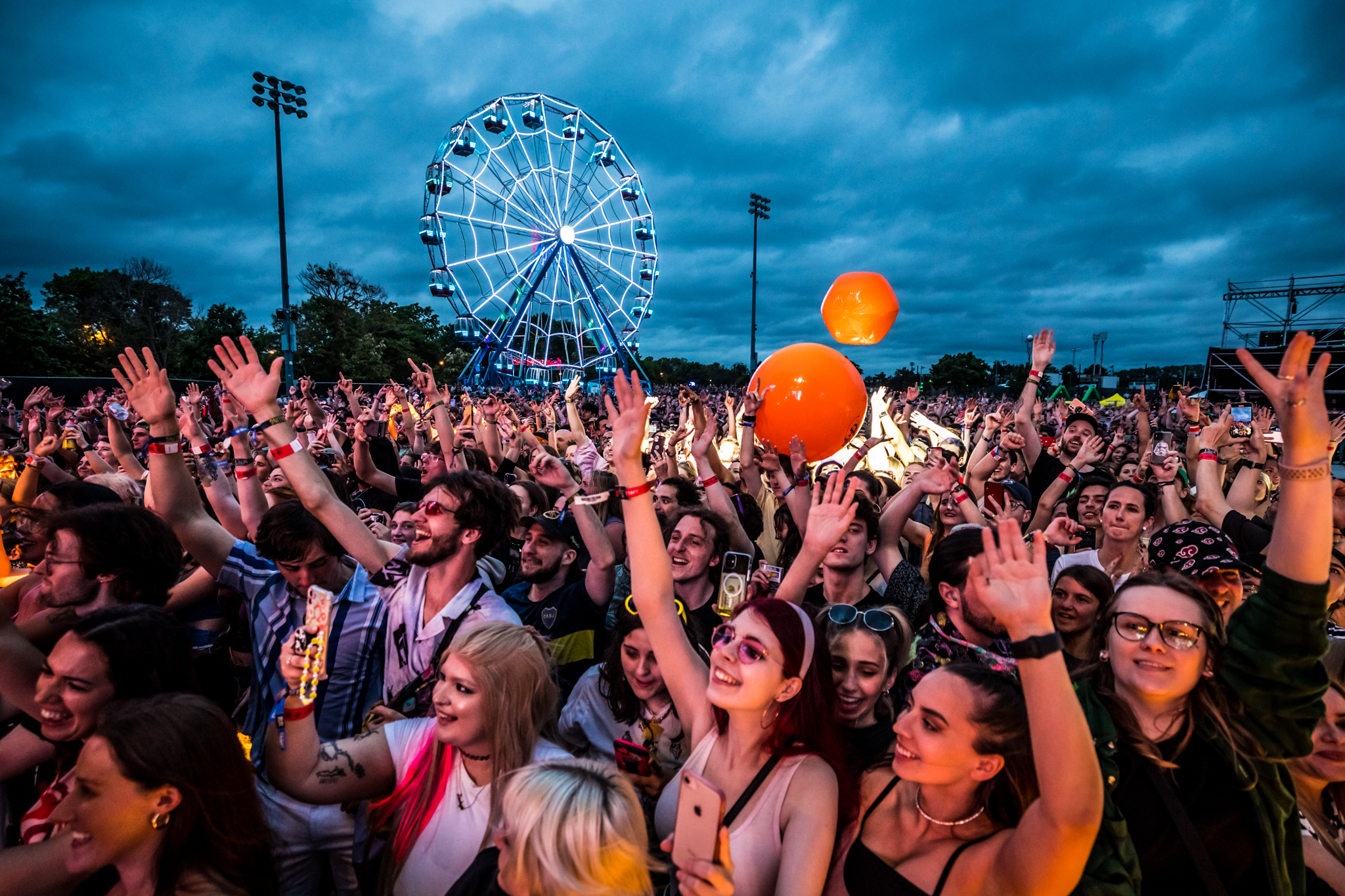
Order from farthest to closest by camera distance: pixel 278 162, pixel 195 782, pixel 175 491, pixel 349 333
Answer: pixel 349 333 → pixel 278 162 → pixel 175 491 → pixel 195 782

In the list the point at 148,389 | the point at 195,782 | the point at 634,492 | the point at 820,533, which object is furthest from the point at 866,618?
the point at 148,389

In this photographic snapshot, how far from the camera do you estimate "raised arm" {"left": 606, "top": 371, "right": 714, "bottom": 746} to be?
80.7 inches

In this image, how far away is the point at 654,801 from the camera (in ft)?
7.45

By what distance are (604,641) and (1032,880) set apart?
7.26ft

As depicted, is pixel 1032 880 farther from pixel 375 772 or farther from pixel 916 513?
pixel 916 513

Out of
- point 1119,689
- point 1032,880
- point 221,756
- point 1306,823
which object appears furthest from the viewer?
point 1306,823

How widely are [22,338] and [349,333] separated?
18.9 meters

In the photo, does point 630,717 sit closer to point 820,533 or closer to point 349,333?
point 820,533

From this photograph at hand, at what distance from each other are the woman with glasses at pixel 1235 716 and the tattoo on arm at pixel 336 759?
1.95 m

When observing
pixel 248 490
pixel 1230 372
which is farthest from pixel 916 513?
pixel 1230 372

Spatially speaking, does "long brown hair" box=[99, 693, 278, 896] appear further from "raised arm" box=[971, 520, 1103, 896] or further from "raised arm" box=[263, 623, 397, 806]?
"raised arm" box=[971, 520, 1103, 896]

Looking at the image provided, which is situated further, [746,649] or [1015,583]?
[746,649]

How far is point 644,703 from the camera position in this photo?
2510 mm

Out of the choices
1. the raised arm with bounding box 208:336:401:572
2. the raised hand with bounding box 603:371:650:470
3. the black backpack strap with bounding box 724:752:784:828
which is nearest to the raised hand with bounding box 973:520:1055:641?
the black backpack strap with bounding box 724:752:784:828
